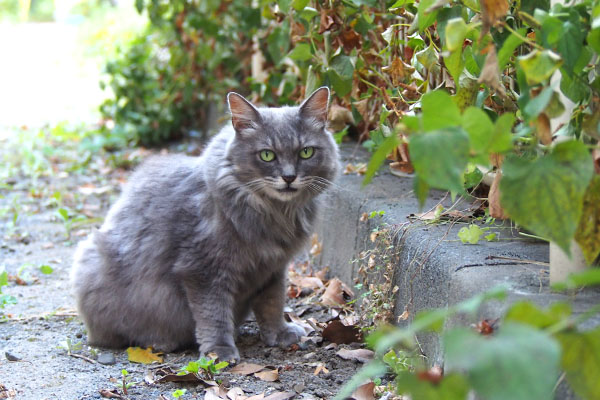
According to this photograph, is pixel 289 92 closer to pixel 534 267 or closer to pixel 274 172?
pixel 274 172

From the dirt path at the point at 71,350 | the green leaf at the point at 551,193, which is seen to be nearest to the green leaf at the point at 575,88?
the green leaf at the point at 551,193

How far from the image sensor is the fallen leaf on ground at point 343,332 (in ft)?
9.10

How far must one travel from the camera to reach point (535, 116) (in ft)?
4.48

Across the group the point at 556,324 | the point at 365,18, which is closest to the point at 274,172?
the point at 365,18

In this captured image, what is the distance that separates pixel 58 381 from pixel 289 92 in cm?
255

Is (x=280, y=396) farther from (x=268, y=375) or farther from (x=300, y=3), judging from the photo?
(x=300, y=3)

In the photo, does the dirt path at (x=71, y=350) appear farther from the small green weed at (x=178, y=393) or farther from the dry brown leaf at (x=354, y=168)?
the dry brown leaf at (x=354, y=168)

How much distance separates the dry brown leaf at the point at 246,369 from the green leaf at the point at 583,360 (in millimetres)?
1613

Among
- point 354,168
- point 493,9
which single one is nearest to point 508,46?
point 493,9

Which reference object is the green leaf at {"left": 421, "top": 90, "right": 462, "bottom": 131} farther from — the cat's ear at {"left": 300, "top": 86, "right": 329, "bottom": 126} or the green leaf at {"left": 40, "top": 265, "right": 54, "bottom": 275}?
the green leaf at {"left": 40, "top": 265, "right": 54, "bottom": 275}

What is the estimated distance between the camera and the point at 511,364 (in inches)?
35.9

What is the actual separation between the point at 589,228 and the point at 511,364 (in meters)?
0.74

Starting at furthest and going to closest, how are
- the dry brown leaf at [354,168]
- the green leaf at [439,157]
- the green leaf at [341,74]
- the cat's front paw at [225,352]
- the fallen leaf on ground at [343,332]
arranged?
the dry brown leaf at [354,168] < the green leaf at [341,74] < the fallen leaf on ground at [343,332] < the cat's front paw at [225,352] < the green leaf at [439,157]

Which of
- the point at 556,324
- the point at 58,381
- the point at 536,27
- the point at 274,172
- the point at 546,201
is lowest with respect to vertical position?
the point at 58,381
